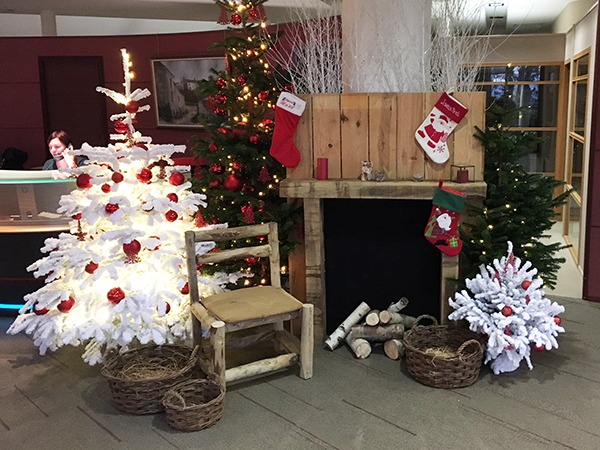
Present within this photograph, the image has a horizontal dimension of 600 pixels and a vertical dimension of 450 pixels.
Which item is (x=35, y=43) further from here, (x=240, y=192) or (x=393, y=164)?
(x=393, y=164)

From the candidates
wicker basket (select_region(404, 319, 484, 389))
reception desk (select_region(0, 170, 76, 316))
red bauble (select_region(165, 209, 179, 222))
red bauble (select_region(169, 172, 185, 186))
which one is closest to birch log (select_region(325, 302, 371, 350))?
wicker basket (select_region(404, 319, 484, 389))

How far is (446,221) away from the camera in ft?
11.6

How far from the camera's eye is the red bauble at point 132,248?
3.40m

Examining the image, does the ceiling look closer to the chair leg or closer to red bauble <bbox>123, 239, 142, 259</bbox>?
red bauble <bbox>123, 239, 142, 259</bbox>

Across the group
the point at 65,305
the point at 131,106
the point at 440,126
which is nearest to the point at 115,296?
the point at 65,305

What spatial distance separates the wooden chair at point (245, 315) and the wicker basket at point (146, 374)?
0.45 ft

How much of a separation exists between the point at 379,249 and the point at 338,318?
1.79ft

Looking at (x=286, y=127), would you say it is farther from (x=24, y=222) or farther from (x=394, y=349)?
(x=24, y=222)

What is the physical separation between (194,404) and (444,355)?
4.58ft

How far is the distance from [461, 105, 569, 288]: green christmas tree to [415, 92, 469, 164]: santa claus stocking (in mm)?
Result: 179

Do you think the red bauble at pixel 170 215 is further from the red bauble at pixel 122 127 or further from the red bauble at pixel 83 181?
the red bauble at pixel 122 127

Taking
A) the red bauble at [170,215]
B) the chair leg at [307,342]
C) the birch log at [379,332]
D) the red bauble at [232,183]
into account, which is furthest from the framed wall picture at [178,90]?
the chair leg at [307,342]

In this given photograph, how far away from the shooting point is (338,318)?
4074 mm

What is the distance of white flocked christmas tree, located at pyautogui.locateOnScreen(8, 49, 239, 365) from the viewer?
11.1ft
